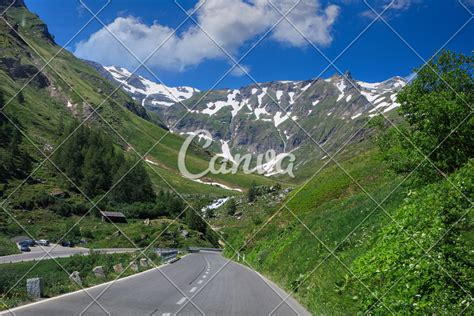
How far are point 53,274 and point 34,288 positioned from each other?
436cm

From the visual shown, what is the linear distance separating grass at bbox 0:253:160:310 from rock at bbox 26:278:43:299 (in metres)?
0.22

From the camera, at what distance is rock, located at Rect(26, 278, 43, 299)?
15.2 metres

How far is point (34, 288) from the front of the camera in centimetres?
1556

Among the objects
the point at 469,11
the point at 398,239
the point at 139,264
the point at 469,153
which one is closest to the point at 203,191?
the point at 398,239

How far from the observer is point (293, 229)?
37.0 m

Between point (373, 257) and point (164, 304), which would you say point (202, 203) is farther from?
point (373, 257)

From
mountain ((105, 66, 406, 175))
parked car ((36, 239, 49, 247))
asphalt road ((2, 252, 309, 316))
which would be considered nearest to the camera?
mountain ((105, 66, 406, 175))

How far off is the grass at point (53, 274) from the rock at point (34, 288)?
0.71 feet

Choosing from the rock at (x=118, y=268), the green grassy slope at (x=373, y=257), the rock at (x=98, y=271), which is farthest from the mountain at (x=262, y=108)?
the rock at (x=118, y=268)

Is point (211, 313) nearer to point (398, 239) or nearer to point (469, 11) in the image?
point (398, 239)

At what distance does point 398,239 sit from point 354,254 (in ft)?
13.4

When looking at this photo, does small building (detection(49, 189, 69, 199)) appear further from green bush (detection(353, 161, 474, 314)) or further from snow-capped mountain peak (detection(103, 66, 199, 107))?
green bush (detection(353, 161, 474, 314))

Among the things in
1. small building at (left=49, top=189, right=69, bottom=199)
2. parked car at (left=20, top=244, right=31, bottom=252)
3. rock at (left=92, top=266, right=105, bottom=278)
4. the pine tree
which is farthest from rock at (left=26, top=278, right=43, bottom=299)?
parked car at (left=20, top=244, right=31, bottom=252)

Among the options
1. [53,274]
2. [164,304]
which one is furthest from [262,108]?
[53,274]
